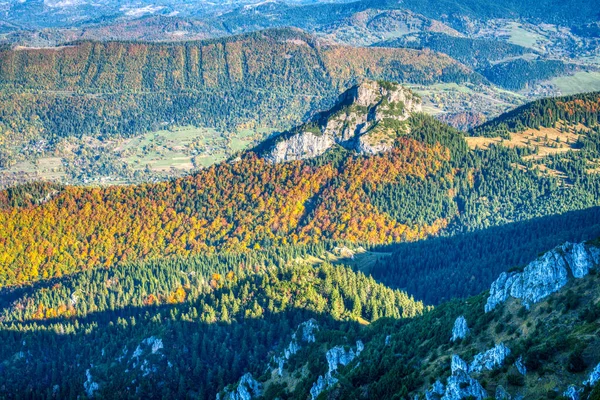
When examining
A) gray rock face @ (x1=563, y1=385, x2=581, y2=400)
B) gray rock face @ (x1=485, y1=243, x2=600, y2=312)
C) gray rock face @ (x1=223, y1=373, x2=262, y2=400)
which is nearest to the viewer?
gray rock face @ (x1=563, y1=385, x2=581, y2=400)

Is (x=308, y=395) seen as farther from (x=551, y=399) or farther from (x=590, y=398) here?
(x=590, y=398)

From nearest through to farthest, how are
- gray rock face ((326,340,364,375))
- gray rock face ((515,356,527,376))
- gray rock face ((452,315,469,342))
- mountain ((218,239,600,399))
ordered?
mountain ((218,239,600,399)), gray rock face ((515,356,527,376)), gray rock face ((452,315,469,342)), gray rock face ((326,340,364,375))

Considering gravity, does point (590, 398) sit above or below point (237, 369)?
above

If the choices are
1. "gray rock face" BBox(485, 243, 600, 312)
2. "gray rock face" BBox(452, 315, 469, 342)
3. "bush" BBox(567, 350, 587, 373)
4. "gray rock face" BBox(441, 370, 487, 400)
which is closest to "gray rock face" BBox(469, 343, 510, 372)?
"gray rock face" BBox(441, 370, 487, 400)

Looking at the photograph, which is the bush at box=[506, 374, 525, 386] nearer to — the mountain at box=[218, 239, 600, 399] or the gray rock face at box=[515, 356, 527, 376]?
the mountain at box=[218, 239, 600, 399]

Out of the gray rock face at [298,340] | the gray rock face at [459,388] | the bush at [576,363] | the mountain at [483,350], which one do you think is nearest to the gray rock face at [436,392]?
the gray rock face at [459,388]

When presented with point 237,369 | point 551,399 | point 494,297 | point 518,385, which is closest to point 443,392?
point 518,385

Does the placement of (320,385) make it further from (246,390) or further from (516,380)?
(516,380)
